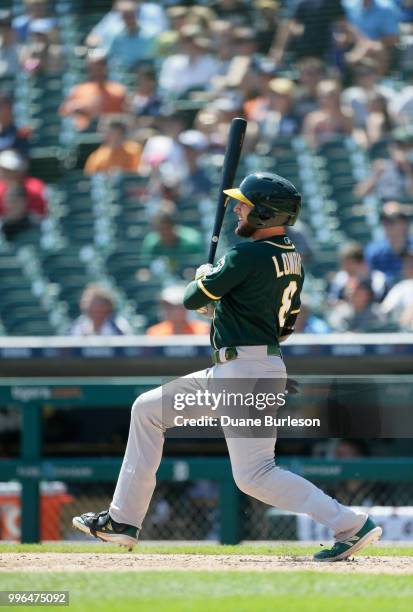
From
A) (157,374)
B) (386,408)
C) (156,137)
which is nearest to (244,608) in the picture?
(386,408)

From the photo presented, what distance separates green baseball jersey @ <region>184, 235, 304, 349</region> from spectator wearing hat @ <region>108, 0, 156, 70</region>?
6.85 metres

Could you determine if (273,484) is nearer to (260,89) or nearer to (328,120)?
(328,120)

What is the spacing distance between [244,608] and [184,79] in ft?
26.1

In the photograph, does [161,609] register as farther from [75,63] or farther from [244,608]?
[75,63]

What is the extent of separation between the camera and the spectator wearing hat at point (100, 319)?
9234 millimetres

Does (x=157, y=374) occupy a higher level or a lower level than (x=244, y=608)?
lower

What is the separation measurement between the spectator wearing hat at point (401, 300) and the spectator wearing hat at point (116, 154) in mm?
2933

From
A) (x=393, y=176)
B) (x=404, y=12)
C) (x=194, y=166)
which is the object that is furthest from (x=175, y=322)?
(x=404, y=12)

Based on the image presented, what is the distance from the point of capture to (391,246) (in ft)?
29.9

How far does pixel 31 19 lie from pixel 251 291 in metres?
8.07

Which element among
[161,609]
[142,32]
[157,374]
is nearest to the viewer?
[161,609]

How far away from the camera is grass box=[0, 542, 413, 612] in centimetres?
404

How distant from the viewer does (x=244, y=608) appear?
157 inches

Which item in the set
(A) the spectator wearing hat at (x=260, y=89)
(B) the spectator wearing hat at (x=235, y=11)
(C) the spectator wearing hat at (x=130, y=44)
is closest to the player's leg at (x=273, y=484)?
(A) the spectator wearing hat at (x=260, y=89)
